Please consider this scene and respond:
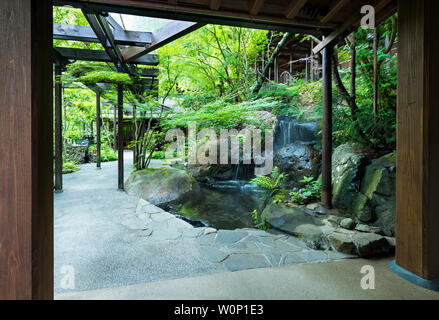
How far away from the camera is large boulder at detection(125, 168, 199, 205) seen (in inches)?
233

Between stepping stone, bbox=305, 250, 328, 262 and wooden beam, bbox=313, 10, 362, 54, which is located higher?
wooden beam, bbox=313, 10, 362, 54

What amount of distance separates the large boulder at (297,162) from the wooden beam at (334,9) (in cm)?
421

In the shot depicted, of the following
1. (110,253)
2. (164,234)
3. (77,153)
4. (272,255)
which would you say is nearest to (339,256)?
(272,255)

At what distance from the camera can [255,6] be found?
3059 millimetres

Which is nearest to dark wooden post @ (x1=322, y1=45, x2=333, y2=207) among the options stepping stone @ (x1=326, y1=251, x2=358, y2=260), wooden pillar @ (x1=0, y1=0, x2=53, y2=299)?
stepping stone @ (x1=326, y1=251, x2=358, y2=260)

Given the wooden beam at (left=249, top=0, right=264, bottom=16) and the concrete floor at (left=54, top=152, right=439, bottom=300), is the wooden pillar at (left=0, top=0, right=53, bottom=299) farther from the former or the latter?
the wooden beam at (left=249, top=0, right=264, bottom=16)

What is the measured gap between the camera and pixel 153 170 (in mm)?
6711

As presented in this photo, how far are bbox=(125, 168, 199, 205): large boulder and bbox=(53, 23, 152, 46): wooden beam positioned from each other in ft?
11.0

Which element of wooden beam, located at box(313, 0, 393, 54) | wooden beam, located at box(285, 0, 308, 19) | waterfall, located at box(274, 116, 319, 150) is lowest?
waterfall, located at box(274, 116, 319, 150)

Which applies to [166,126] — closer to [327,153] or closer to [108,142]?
[327,153]

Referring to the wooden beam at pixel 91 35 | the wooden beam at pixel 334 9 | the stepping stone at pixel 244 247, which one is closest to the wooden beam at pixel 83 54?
the wooden beam at pixel 91 35

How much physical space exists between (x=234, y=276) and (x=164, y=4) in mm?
3379
